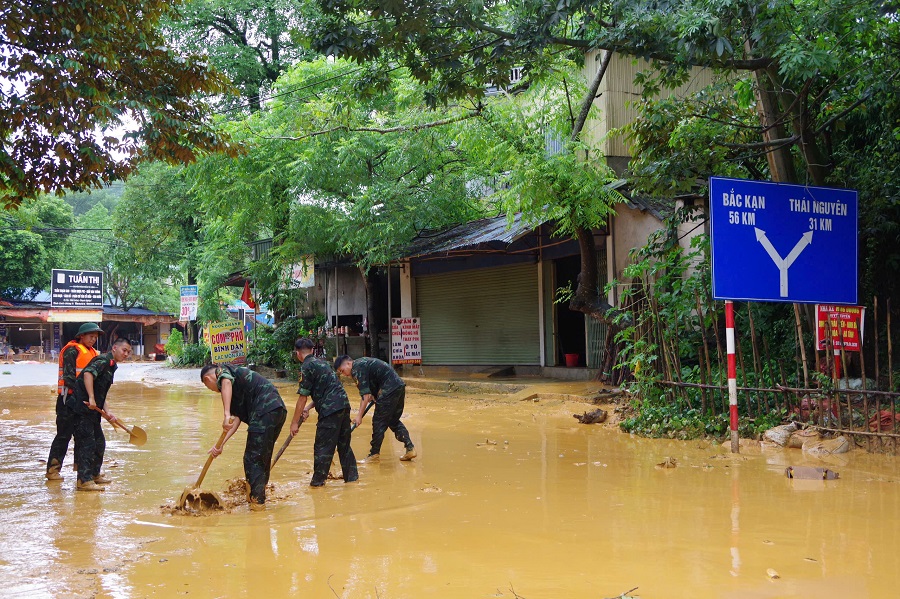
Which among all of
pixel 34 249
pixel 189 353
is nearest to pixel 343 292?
pixel 189 353

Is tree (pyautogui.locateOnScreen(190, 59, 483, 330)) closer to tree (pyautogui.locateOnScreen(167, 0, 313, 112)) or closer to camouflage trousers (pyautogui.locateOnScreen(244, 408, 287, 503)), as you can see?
tree (pyautogui.locateOnScreen(167, 0, 313, 112))

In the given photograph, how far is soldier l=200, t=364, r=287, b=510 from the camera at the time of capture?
686 centimetres

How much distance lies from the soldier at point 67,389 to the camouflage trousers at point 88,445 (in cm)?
20

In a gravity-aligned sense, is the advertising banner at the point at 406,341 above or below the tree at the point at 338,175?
below

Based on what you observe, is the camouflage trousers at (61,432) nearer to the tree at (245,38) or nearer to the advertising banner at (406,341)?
the advertising banner at (406,341)

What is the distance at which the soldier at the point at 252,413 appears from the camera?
6859 mm

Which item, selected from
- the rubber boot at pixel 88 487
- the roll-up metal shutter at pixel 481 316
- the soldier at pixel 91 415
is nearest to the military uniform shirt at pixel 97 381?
the soldier at pixel 91 415

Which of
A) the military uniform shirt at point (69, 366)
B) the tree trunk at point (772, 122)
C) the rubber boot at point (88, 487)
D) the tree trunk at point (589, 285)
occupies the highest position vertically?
the tree trunk at point (772, 122)

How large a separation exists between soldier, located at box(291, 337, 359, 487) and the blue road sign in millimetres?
3979

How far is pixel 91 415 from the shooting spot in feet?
26.8

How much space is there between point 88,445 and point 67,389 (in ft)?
2.30

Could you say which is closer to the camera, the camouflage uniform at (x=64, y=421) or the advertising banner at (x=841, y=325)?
the camouflage uniform at (x=64, y=421)

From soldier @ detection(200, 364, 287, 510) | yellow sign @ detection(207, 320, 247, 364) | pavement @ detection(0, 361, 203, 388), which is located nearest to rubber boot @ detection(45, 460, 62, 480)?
soldier @ detection(200, 364, 287, 510)

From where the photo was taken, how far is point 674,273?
35.5ft
